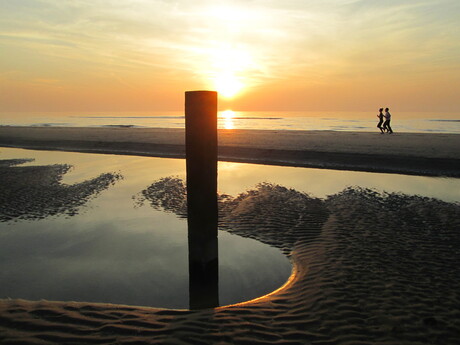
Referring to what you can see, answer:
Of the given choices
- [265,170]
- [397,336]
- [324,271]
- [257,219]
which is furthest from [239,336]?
[265,170]

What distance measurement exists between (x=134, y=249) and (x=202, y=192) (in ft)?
9.62

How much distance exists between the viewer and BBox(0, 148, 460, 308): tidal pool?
558 centimetres

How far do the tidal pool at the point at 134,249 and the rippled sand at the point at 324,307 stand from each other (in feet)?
1.63

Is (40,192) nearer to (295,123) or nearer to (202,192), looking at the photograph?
(202,192)

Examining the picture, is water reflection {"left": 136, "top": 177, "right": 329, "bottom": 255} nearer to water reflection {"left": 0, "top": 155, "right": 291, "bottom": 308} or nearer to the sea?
water reflection {"left": 0, "top": 155, "right": 291, "bottom": 308}

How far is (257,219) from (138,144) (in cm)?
2213

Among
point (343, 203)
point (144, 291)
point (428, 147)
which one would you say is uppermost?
point (428, 147)

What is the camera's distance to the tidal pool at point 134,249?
5.58 metres

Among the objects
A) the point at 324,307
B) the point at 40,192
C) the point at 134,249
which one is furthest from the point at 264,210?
the point at 40,192

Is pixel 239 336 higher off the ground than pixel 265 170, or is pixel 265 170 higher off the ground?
pixel 265 170

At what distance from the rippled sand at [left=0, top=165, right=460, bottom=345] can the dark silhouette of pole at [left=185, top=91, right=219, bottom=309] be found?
975mm

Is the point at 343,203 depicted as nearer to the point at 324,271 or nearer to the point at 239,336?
the point at 324,271

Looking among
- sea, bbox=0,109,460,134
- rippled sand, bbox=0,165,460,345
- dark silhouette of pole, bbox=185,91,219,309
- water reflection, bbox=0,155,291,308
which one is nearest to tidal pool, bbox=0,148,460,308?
water reflection, bbox=0,155,291,308

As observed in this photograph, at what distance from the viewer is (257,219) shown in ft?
31.4
